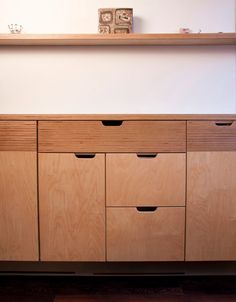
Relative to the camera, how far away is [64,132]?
1.57 metres

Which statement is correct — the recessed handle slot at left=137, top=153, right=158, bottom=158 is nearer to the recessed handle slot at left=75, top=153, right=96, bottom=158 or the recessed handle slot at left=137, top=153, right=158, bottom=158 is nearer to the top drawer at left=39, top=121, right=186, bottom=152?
the top drawer at left=39, top=121, right=186, bottom=152

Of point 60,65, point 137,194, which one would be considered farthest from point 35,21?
point 137,194

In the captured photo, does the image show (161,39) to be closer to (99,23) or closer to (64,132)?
(99,23)

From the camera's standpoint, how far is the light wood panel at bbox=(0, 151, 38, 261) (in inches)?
62.8

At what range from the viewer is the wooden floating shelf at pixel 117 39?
1737mm

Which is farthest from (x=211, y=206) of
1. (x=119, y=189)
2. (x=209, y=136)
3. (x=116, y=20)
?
(x=116, y=20)

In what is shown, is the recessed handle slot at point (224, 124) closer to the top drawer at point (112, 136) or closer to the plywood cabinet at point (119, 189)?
the plywood cabinet at point (119, 189)

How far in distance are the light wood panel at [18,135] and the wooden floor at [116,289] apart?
769 mm

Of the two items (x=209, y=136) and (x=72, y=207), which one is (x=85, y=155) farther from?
(x=209, y=136)

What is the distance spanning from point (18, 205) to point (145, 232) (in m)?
0.70

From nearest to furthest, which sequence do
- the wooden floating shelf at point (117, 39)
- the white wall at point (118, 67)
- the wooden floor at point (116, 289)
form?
the wooden floor at point (116, 289) → the wooden floating shelf at point (117, 39) → the white wall at point (118, 67)

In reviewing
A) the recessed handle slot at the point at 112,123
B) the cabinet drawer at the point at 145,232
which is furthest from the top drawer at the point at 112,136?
the cabinet drawer at the point at 145,232

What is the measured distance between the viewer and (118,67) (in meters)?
1.96

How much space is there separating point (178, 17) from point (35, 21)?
0.93 metres
